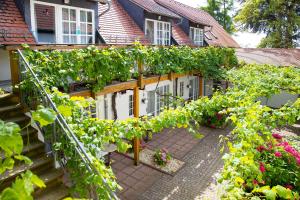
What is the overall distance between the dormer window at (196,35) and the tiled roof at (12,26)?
11858 millimetres

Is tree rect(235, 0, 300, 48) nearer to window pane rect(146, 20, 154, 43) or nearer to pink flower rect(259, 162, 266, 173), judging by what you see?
window pane rect(146, 20, 154, 43)

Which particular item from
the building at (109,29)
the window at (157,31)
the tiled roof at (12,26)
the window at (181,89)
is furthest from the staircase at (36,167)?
the window at (181,89)

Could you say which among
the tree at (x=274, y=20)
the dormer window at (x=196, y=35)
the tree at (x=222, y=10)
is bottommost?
the dormer window at (x=196, y=35)

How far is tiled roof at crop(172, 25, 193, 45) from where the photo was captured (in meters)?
16.2

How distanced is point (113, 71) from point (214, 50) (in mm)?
7724

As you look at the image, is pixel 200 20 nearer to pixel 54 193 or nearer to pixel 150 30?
pixel 150 30

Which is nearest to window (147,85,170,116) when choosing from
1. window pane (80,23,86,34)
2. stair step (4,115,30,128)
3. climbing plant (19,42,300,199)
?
climbing plant (19,42,300,199)

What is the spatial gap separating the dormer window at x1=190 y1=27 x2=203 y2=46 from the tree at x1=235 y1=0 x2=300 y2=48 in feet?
41.7

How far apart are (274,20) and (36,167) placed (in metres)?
30.0

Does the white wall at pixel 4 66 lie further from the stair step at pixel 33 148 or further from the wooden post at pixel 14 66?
the stair step at pixel 33 148

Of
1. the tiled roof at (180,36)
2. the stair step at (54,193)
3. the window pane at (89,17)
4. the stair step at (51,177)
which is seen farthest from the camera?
the tiled roof at (180,36)

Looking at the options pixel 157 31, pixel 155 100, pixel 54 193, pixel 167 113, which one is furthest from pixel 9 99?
pixel 157 31

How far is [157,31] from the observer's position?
14.6m

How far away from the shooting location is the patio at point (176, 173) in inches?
311
